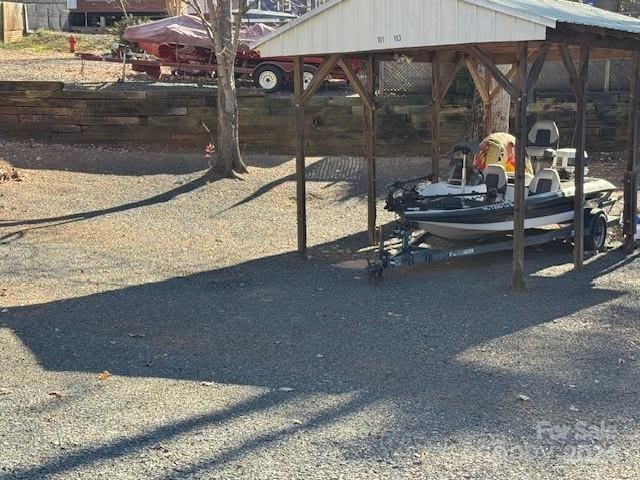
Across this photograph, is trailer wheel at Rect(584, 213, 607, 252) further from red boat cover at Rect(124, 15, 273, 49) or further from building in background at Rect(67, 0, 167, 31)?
building in background at Rect(67, 0, 167, 31)

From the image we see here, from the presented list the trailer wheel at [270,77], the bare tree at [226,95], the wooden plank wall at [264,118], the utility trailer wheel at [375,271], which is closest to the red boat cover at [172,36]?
the trailer wheel at [270,77]

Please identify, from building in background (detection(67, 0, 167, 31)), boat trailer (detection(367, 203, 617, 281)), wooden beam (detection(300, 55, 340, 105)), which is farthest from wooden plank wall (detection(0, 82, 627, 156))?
building in background (detection(67, 0, 167, 31))

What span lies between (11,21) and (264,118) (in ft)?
49.2

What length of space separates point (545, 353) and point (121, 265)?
17.7 ft

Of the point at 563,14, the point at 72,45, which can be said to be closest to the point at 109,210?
the point at 563,14

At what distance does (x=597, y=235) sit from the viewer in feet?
35.4

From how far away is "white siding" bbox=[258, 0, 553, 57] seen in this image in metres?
8.29

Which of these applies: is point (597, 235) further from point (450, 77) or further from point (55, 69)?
point (55, 69)

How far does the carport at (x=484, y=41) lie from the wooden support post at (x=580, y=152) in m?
0.01

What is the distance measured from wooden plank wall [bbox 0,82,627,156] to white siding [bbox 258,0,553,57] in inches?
308

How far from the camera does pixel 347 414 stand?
540 centimetres

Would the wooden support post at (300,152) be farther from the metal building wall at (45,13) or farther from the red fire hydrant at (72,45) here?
the metal building wall at (45,13)

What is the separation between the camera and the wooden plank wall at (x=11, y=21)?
28.0 m

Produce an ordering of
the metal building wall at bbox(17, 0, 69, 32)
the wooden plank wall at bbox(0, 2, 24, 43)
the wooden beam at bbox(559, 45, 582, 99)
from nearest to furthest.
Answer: the wooden beam at bbox(559, 45, 582, 99) → the wooden plank wall at bbox(0, 2, 24, 43) → the metal building wall at bbox(17, 0, 69, 32)
